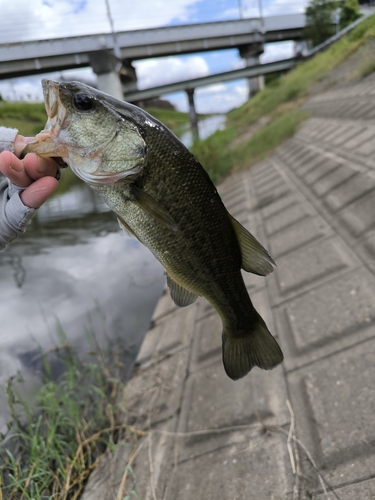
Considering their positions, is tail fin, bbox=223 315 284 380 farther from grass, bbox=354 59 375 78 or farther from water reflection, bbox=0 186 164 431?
grass, bbox=354 59 375 78

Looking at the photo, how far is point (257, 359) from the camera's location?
152 cm

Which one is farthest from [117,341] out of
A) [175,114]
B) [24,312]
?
[175,114]

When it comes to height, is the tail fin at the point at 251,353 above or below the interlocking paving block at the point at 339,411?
above

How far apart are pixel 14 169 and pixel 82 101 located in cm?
36

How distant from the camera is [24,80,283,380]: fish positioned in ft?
4.35

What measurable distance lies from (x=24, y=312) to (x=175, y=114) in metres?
59.6

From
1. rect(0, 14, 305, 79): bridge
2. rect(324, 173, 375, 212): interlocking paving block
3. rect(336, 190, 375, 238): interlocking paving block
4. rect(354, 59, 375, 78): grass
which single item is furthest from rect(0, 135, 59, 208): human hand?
rect(0, 14, 305, 79): bridge

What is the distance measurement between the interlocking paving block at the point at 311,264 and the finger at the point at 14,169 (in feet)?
9.11

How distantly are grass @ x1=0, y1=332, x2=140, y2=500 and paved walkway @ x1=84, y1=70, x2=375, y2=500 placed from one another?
15 centimetres

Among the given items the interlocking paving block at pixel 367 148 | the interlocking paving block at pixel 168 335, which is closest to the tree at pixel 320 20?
the interlocking paving block at pixel 367 148

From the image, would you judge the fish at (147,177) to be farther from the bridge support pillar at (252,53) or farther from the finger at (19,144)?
the bridge support pillar at (252,53)

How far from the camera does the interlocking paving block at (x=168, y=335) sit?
4.07 metres

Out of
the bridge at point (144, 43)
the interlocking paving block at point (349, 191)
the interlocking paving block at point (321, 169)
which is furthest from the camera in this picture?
the bridge at point (144, 43)

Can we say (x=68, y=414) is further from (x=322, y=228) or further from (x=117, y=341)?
(x=322, y=228)
